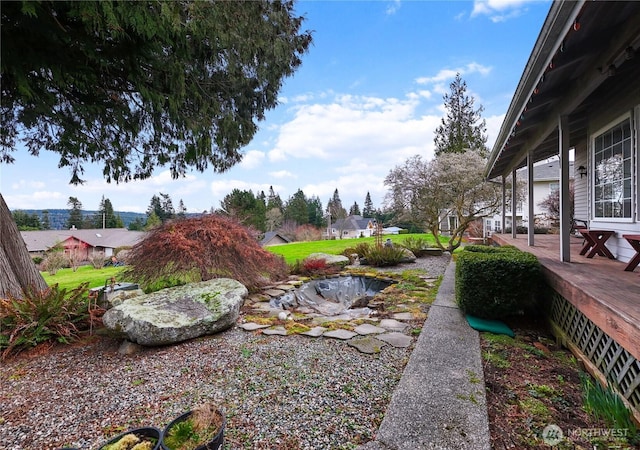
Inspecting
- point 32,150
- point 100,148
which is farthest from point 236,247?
point 32,150

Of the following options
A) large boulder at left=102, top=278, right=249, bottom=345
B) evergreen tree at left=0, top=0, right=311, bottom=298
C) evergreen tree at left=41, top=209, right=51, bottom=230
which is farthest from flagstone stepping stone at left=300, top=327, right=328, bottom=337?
evergreen tree at left=41, top=209, right=51, bottom=230

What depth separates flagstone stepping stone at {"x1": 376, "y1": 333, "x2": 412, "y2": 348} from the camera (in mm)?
3193

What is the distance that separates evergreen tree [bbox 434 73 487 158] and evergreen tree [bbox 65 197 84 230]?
5190 cm

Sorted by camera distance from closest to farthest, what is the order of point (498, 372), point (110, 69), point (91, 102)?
point (498, 372) < point (110, 69) < point (91, 102)

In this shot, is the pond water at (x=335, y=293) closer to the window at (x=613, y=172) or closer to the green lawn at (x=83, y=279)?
the green lawn at (x=83, y=279)

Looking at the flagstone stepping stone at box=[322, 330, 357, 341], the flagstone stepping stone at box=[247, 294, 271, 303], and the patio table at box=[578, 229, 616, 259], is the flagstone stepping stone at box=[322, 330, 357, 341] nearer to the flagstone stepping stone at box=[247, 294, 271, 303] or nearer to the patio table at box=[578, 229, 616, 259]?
the flagstone stepping stone at box=[247, 294, 271, 303]

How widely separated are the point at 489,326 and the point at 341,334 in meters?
1.77

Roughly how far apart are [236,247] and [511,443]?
4.34 m

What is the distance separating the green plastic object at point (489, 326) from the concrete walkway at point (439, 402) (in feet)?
1.20

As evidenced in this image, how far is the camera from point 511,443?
1.70 m

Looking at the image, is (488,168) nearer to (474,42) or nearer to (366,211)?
(474,42)

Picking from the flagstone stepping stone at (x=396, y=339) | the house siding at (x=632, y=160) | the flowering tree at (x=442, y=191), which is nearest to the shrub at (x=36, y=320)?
the flagstone stepping stone at (x=396, y=339)

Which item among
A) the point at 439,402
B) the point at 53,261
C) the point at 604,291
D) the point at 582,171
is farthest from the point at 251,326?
the point at 53,261

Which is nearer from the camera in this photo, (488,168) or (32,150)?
(32,150)
